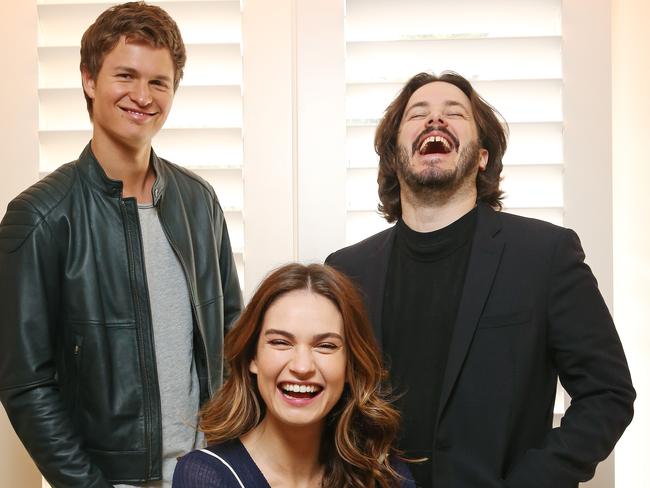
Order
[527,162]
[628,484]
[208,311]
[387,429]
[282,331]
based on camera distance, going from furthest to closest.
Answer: [628,484]
[527,162]
[208,311]
[387,429]
[282,331]

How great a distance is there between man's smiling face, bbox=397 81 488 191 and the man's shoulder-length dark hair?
5cm

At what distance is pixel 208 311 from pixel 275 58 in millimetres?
705

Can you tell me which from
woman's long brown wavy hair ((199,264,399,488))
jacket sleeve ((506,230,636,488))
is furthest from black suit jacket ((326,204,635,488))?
woman's long brown wavy hair ((199,264,399,488))

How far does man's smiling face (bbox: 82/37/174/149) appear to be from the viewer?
174 cm

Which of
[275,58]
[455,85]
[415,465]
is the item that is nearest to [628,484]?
[415,465]

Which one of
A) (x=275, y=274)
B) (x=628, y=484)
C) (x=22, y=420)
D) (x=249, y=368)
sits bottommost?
(x=628, y=484)

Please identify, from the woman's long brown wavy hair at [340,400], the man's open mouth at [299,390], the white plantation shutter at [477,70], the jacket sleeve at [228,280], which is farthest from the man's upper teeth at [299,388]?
the white plantation shutter at [477,70]

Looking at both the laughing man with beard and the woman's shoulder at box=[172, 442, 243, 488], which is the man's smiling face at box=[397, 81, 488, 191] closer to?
the laughing man with beard

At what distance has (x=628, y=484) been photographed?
229 cm

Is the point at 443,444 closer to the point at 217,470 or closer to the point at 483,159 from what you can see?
the point at 217,470

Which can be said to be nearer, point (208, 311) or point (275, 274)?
point (275, 274)

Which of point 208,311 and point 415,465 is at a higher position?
point 208,311

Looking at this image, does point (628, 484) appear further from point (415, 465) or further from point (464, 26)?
point (464, 26)

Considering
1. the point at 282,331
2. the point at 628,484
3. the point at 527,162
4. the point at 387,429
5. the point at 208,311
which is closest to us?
the point at 282,331
